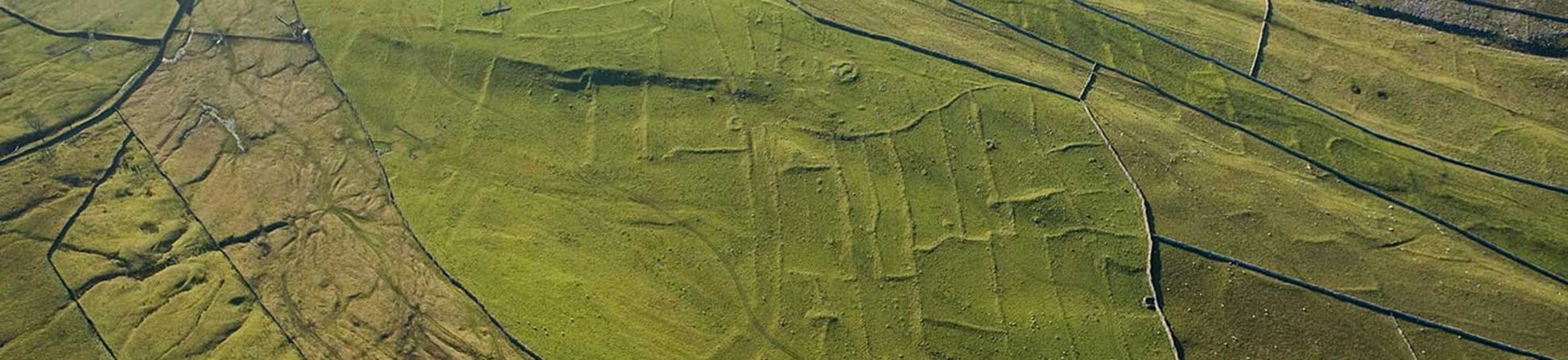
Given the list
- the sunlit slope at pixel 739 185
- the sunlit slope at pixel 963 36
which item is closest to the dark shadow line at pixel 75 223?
the sunlit slope at pixel 739 185

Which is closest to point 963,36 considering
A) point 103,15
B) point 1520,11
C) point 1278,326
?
point 1278,326

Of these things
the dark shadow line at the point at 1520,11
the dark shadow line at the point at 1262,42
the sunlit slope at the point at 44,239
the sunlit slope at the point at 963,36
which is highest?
the dark shadow line at the point at 1520,11

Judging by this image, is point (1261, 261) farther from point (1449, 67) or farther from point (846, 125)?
point (846, 125)

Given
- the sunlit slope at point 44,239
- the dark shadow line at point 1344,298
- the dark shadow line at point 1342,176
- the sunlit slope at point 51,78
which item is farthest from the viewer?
the sunlit slope at point 51,78

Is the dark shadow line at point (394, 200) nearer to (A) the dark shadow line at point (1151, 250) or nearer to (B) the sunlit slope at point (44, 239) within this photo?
(B) the sunlit slope at point (44, 239)

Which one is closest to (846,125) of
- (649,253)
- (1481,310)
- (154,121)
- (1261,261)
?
(649,253)

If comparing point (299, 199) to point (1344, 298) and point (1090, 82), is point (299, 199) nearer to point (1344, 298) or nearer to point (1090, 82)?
point (1090, 82)
